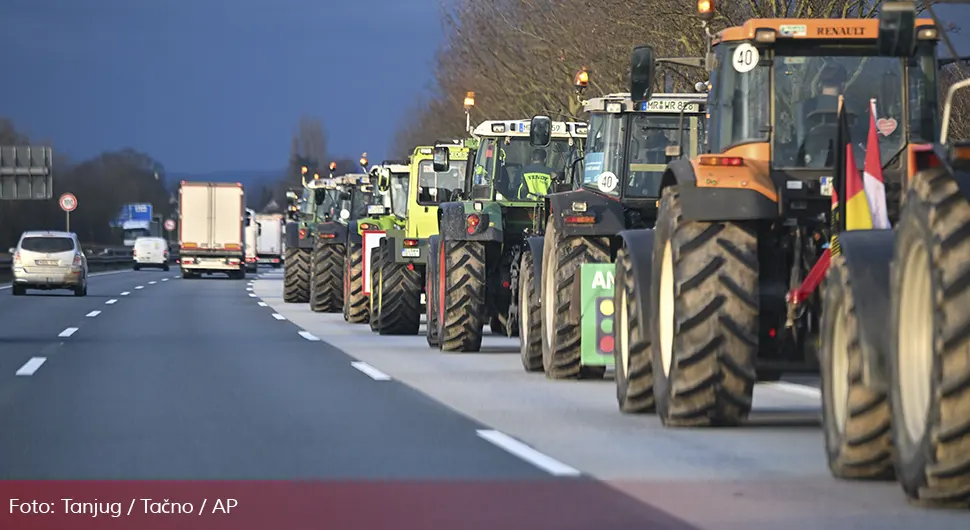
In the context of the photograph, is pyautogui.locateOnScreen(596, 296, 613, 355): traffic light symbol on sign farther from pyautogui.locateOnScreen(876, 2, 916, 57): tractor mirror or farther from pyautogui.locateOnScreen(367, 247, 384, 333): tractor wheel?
pyautogui.locateOnScreen(367, 247, 384, 333): tractor wheel

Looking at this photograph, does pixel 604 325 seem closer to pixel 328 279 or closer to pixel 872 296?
pixel 872 296

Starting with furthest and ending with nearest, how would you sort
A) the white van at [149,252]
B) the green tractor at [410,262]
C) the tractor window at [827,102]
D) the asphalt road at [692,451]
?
the white van at [149,252] → the green tractor at [410,262] → the tractor window at [827,102] → the asphalt road at [692,451]

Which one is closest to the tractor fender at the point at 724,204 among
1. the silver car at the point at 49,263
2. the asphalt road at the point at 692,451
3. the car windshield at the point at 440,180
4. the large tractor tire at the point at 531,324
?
the asphalt road at the point at 692,451

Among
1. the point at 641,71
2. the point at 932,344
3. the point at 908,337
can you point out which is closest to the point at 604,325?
the point at 641,71

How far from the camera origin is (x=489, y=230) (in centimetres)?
2086

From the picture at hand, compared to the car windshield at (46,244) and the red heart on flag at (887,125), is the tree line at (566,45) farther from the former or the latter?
the red heart on flag at (887,125)

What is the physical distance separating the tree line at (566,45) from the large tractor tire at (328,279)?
6.77 metres

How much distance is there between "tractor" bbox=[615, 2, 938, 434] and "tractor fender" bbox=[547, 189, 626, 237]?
365 cm

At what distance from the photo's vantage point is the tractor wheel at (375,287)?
26641 millimetres

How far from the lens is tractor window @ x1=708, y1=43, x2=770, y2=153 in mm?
12641

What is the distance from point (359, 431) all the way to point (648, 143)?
21.2ft

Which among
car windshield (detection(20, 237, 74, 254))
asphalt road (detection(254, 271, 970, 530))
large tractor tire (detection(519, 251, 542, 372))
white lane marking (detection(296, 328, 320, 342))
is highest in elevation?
car windshield (detection(20, 237, 74, 254))

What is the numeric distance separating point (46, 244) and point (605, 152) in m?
28.9

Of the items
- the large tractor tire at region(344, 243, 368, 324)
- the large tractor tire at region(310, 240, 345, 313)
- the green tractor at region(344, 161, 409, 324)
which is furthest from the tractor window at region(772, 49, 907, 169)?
the large tractor tire at region(310, 240, 345, 313)
